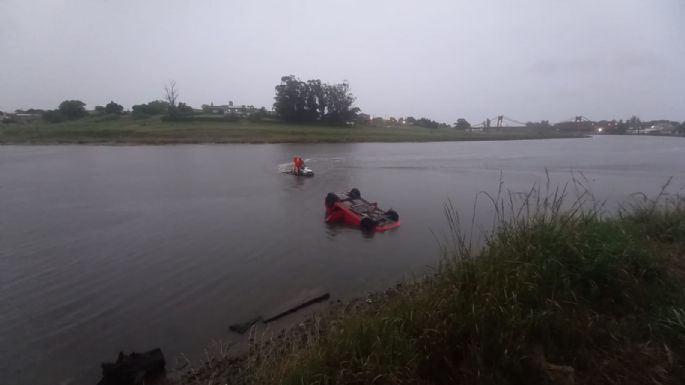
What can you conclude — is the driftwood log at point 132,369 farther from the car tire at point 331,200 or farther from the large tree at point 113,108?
the large tree at point 113,108

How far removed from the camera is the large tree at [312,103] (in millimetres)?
84062

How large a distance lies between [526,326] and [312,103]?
282 ft

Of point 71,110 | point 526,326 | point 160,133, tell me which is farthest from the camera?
point 71,110

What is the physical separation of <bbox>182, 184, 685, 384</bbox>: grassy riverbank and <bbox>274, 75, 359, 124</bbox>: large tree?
82.5 metres

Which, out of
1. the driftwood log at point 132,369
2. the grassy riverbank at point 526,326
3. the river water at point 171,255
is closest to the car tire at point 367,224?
the river water at point 171,255

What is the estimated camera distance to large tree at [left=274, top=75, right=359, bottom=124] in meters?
84.1

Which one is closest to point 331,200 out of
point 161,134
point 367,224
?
point 367,224

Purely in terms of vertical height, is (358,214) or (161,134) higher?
(161,134)

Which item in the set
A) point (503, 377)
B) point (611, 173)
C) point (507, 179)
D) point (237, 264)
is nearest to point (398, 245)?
point (237, 264)

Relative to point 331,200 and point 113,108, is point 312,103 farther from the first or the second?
point 331,200

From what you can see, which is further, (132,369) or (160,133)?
(160,133)

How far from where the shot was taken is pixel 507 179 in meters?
27.6

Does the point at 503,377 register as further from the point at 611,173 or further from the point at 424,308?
the point at 611,173

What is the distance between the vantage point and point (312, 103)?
3386 inches
